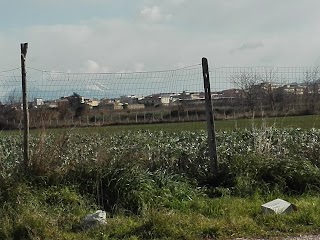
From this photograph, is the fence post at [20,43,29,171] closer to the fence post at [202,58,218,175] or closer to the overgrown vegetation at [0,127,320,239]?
the overgrown vegetation at [0,127,320,239]

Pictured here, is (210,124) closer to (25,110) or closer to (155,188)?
(155,188)

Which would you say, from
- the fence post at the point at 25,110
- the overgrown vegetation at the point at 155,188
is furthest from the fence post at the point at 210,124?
the fence post at the point at 25,110

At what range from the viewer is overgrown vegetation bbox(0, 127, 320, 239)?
5.39m

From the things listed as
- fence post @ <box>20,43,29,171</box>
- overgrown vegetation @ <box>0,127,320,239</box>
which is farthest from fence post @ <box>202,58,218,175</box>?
fence post @ <box>20,43,29,171</box>

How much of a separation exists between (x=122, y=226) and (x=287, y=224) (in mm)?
2211

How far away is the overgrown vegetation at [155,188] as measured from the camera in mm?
5387

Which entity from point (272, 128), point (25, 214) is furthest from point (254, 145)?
point (25, 214)

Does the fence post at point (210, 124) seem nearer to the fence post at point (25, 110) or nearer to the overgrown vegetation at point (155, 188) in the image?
the overgrown vegetation at point (155, 188)

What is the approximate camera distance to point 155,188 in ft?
21.6

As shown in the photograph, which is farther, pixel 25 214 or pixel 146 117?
pixel 146 117

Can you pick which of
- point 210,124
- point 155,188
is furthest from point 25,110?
point 210,124

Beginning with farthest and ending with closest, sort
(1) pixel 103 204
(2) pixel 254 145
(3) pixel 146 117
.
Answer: (3) pixel 146 117, (2) pixel 254 145, (1) pixel 103 204

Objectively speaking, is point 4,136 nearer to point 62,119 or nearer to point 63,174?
point 62,119

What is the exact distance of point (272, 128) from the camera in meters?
8.67
